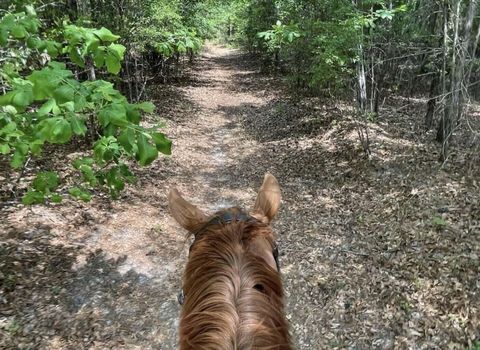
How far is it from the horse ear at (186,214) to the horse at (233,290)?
0.08m

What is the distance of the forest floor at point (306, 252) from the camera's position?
4.59 m

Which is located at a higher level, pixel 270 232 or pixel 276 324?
pixel 270 232

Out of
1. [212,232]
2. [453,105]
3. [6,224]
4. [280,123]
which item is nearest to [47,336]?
[6,224]

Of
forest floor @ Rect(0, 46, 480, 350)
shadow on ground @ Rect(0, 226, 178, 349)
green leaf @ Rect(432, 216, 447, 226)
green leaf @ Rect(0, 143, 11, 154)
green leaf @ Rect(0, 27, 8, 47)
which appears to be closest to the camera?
green leaf @ Rect(0, 27, 8, 47)

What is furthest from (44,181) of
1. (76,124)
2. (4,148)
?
(76,124)

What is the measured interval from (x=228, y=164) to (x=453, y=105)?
17.8ft

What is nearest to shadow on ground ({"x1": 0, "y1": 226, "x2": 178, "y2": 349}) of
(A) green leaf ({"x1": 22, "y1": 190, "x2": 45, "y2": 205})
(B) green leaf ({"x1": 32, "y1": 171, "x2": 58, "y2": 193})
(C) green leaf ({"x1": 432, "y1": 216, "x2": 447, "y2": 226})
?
(A) green leaf ({"x1": 22, "y1": 190, "x2": 45, "y2": 205})

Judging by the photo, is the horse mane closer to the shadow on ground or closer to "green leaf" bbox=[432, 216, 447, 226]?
the shadow on ground

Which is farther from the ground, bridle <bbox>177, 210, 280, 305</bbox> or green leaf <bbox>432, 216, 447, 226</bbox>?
bridle <bbox>177, 210, 280, 305</bbox>

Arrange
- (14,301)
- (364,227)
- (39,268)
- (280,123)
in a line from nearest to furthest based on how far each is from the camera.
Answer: (14,301), (39,268), (364,227), (280,123)

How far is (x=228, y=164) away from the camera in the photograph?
33.3 feet

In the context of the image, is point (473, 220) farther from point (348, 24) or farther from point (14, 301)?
point (14, 301)

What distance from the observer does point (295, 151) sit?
10547mm

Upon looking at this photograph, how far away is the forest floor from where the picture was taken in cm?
459
